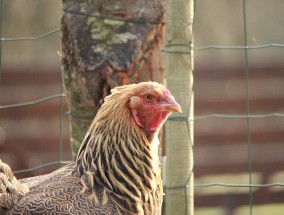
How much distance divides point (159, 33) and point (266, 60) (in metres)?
4.69

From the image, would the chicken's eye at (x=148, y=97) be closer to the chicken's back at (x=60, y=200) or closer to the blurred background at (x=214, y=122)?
the chicken's back at (x=60, y=200)

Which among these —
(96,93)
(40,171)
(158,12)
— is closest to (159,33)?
(158,12)

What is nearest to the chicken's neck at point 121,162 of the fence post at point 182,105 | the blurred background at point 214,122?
the fence post at point 182,105

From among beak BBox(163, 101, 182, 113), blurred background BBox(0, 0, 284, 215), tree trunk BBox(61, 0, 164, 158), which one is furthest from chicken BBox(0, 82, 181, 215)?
blurred background BBox(0, 0, 284, 215)

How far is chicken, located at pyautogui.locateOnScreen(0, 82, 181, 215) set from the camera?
14.3ft

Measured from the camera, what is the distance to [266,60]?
959 cm

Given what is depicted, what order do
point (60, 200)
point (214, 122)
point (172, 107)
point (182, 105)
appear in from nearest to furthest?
point (60, 200), point (172, 107), point (182, 105), point (214, 122)

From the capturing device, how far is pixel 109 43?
196 inches

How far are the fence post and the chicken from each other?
0.30 m

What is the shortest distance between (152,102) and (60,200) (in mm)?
667

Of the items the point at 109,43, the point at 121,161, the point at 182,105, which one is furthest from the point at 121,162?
the point at 109,43

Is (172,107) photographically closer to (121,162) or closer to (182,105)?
(121,162)

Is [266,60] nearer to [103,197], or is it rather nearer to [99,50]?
[99,50]

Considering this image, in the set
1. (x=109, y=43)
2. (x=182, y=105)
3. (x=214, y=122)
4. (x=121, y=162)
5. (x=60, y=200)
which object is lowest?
(x=214, y=122)
